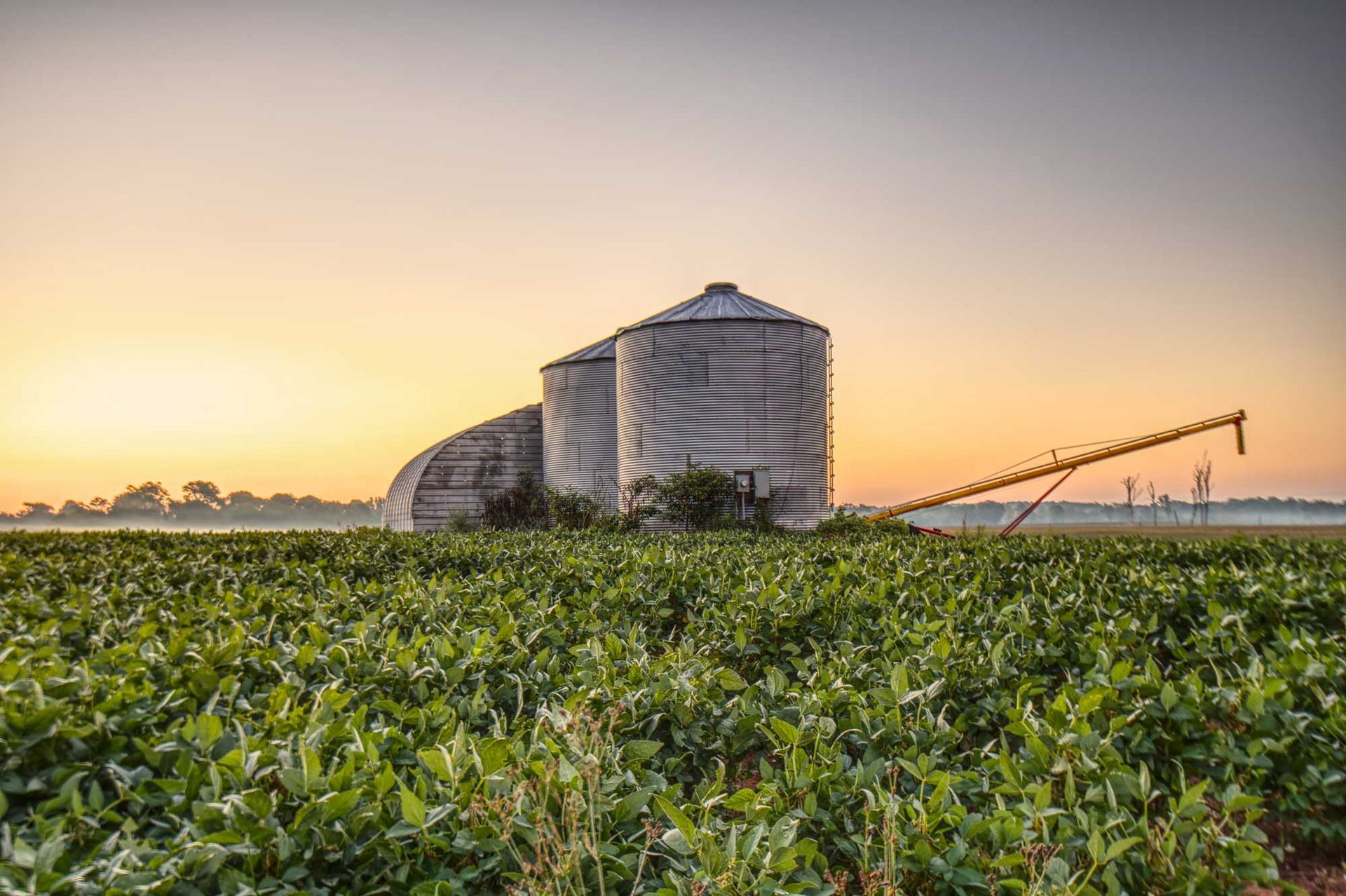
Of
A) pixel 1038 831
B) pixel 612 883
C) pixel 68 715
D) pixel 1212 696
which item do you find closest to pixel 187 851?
pixel 612 883

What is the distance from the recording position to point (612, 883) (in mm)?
1948

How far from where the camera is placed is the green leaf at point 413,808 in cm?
194

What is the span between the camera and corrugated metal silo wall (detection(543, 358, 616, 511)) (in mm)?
28734

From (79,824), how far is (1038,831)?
261cm

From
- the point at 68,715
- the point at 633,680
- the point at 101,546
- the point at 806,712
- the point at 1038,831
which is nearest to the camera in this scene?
the point at 1038,831

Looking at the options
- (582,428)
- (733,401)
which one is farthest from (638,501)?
Result: (582,428)

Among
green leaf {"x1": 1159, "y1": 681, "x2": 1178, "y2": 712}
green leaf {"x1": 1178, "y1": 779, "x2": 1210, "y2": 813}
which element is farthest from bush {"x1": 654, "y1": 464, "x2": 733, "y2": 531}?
green leaf {"x1": 1178, "y1": 779, "x2": 1210, "y2": 813}

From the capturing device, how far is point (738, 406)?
23953mm

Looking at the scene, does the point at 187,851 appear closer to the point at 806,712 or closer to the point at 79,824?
the point at 79,824

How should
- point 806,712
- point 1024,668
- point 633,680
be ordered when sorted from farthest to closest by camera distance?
point 1024,668 < point 633,680 < point 806,712

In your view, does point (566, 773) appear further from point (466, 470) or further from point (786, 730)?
point (466, 470)

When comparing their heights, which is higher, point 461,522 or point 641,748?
point 641,748

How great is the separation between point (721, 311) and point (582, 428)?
7504mm

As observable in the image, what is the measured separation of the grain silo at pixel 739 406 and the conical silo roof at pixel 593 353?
5.03 m
